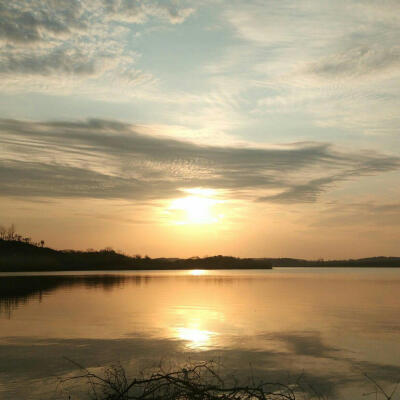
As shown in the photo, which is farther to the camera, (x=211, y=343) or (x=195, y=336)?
(x=195, y=336)

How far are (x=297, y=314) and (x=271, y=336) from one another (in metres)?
7.78

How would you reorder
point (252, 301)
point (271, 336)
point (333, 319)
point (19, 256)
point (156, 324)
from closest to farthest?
1. point (271, 336)
2. point (156, 324)
3. point (333, 319)
4. point (252, 301)
5. point (19, 256)

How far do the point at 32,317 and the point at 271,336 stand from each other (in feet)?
39.4

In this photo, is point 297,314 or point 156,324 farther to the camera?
point 297,314

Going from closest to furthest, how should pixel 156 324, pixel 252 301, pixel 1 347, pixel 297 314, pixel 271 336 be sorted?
pixel 1 347 < pixel 271 336 < pixel 156 324 < pixel 297 314 < pixel 252 301

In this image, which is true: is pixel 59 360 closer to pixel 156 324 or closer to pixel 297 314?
pixel 156 324

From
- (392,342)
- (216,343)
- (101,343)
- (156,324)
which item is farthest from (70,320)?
(392,342)

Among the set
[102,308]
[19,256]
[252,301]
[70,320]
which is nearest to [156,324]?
[70,320]

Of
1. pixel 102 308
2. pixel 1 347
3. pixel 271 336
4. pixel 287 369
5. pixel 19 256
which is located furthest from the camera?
pixel 19 256

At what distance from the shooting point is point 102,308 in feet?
96.0

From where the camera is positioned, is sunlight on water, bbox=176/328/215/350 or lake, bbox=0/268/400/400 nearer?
lake, bbox=0/268/400/400

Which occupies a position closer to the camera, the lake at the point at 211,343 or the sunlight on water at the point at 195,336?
the lake at the point at 211,343

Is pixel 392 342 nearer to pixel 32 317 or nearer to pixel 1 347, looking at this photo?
pixel 1 347

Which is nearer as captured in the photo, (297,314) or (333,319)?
(333,319)
